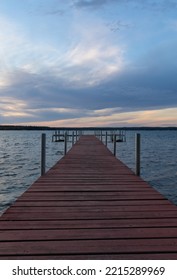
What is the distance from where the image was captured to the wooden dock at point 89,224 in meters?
3.20

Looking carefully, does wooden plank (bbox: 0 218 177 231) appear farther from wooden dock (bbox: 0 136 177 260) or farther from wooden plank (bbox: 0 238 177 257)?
wooden plank (bbox: 0 238 177 257)

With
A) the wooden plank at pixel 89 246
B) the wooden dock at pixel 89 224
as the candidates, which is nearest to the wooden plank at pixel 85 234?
the wooden dock at pixel 89 224

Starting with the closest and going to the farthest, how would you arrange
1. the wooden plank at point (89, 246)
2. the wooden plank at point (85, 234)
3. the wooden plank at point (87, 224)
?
1. the wooden plank at point (89, 246)
2. the wooden plank at point (85, 234)
3. the wooden plank at point (87, 224)

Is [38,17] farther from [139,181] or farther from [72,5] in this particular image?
[139,181]

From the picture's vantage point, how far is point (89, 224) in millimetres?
4113

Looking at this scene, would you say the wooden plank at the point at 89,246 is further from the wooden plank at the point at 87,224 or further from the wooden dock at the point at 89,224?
the wooden plank at the point at 87,224

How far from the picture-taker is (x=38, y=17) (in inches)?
457

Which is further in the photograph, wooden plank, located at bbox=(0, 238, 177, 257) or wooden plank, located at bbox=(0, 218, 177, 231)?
wooden plank, located at bbox=(0, 218, 177, 231)

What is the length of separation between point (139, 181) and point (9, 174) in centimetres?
1319

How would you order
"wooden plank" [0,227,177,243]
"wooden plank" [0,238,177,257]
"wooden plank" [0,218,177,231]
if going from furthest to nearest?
"wooden plank" [0,218,177,231], "wooden plank" [0,227,177,243], "wooden plank" [0,238,177,257]

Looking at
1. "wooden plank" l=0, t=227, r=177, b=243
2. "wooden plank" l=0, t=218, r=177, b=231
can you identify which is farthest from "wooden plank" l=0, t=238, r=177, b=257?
"wooden plank" l=0, t=218, r=177, b=231

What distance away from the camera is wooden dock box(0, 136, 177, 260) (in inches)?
126

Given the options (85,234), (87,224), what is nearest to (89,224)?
(87,224)
